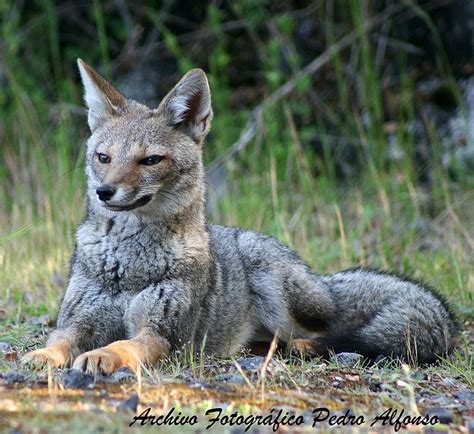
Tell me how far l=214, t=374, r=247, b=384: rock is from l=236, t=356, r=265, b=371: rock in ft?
0.68

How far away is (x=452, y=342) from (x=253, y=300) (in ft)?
5.14

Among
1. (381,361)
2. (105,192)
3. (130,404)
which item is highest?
(105,192)

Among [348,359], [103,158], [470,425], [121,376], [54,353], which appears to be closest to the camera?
[470,425]

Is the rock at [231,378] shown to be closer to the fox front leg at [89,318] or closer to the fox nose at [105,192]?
the fox front leg at [89,318]

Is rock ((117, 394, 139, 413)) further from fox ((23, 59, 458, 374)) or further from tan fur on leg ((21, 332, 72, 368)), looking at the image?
tan fur on leg ((21, 332, 72, 368))

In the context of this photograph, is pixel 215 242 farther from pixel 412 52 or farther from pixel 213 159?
pixel 412 52

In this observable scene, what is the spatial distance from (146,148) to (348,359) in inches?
79.1

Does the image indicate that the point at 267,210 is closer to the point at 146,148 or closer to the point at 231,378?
the point at 146,148

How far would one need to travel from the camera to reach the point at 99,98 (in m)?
6.15

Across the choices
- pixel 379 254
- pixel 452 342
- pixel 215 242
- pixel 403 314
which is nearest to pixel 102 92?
pixel 215 242

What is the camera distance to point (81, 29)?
47.8 ft

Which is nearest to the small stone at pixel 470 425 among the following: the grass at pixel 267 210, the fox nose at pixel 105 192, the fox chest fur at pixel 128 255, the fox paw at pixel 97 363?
the grass at pixel 267 210

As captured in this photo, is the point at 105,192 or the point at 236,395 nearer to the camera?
the point at 236,395

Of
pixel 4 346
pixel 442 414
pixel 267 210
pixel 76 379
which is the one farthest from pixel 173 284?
pixel 267 210
